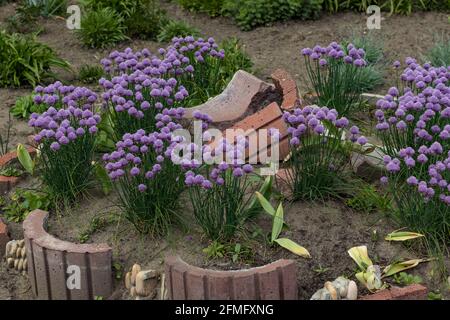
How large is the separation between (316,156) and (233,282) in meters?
1.39

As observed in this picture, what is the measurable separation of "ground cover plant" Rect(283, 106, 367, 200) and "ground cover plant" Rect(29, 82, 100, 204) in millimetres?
1377

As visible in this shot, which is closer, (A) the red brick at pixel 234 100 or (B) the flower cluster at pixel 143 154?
(B) the flower cluster at pixel 143 154

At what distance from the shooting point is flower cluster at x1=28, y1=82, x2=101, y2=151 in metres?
5.64

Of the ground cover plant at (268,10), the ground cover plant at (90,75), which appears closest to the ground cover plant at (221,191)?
the ground cover plant at (90,75)

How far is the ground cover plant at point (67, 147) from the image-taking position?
18.7 feet

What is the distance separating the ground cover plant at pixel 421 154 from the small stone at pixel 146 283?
1593 mm

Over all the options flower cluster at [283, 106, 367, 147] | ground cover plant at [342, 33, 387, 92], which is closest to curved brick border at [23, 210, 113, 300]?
flower cluster at [283, 106, 367, 147]

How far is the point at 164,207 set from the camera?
5539 mm

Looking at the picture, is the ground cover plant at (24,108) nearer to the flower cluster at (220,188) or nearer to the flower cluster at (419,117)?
the flower cluster at (220,188)

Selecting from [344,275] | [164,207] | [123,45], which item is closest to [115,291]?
[164,207]

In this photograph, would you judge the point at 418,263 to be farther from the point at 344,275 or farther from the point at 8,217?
the point at 8,217

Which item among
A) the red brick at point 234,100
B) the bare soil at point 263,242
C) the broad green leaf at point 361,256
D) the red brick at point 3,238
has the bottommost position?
the red brick at point 3,238

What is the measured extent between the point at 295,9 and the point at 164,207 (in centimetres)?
492

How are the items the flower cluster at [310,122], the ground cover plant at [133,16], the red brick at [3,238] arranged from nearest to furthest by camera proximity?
the flower cluster at [310,122]
the red brick at [3,238]
the ground cover plant at [133,16]
